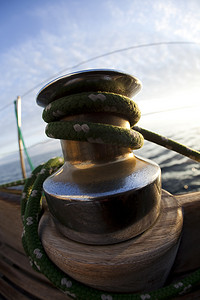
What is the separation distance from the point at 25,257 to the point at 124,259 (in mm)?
574

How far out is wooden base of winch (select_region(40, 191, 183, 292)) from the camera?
31 cm

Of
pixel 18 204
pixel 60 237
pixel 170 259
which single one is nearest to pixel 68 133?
pixel 60 237

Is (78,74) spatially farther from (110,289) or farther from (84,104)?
(110,289)

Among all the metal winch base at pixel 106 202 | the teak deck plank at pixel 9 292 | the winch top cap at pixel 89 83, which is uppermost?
the winch top cap at pixel 89 83

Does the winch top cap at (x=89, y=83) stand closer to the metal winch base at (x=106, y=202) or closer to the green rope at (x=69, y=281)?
the metal winch base at (x=106, y=202)

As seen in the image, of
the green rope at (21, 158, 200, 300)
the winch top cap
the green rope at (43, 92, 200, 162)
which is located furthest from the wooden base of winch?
the winch top cap

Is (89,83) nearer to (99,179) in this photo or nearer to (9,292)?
(99,179)

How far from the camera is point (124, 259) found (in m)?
0.31

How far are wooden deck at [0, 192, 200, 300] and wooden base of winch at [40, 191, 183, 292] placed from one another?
0.25 feet

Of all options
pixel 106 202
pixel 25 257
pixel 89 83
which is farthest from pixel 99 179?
pixel 25 257

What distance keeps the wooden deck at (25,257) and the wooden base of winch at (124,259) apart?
8cm

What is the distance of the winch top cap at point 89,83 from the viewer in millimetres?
349

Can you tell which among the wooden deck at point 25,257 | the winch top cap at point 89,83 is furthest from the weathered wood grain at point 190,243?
the winch top cap at point 89,83

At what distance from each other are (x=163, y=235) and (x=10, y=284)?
64cm
